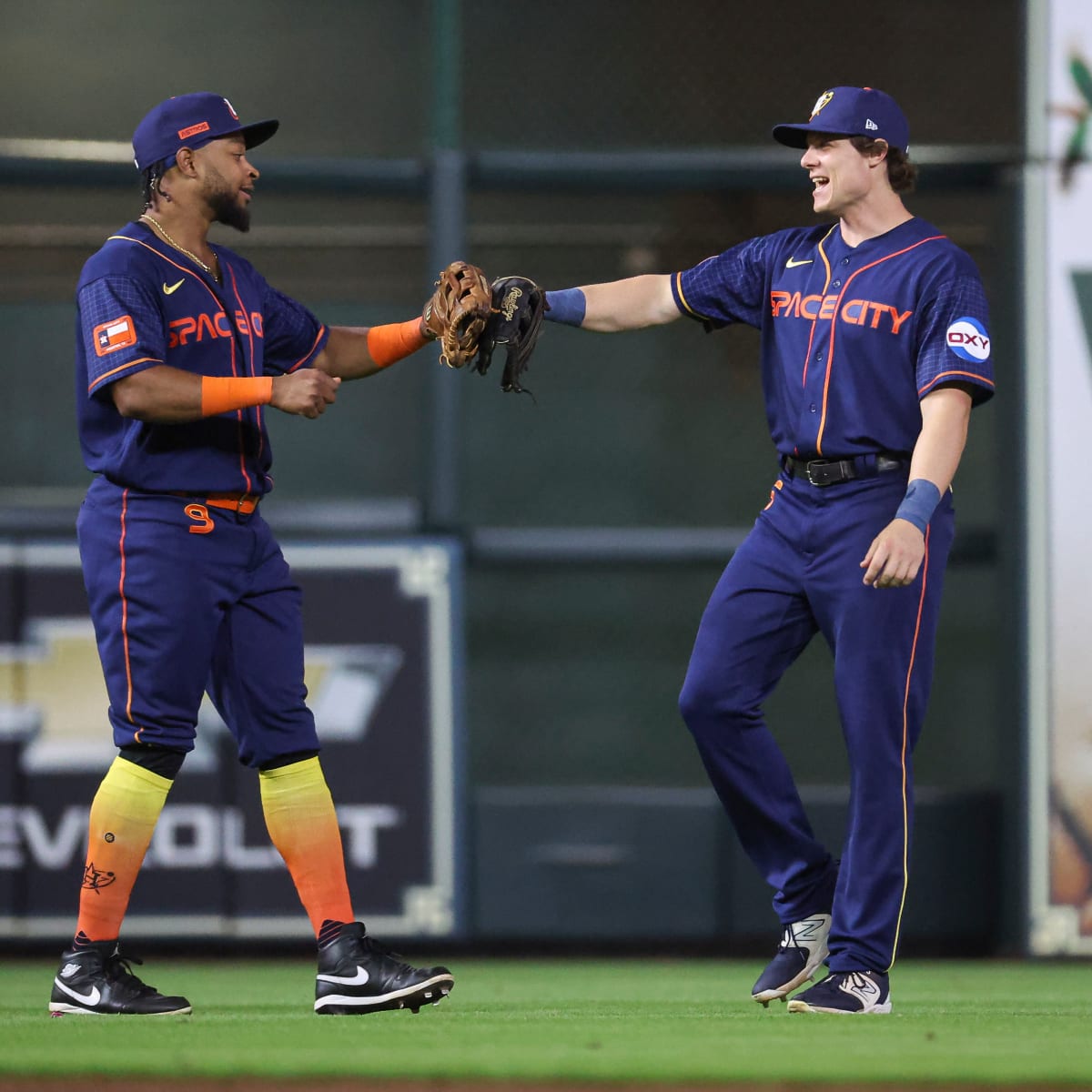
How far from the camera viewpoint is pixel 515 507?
651 centimetres

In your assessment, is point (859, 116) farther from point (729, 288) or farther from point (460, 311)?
point (460, 311)

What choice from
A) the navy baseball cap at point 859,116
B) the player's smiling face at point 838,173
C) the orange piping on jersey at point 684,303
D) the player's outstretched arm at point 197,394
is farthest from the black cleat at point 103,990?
the navy baseball cap at point 859,116

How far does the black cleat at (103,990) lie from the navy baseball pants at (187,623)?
44cm

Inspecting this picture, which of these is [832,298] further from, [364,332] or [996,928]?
[996,928]

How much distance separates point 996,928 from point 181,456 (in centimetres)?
327

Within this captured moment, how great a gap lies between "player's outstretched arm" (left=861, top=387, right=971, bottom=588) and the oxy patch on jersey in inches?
3.0

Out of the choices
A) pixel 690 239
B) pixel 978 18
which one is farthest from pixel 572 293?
pixel 978 18

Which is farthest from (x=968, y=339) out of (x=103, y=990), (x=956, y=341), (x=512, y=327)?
(x=103, y=990)

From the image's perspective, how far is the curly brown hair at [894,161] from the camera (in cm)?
421

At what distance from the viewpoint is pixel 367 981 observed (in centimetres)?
394

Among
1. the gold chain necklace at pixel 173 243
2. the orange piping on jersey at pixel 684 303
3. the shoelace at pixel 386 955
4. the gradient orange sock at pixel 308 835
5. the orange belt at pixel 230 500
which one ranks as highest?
the gold chain necklace at pixel 173 243

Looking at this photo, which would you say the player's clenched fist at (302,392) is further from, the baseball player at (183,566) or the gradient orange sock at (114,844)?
the gradient orange sock at (114,844)

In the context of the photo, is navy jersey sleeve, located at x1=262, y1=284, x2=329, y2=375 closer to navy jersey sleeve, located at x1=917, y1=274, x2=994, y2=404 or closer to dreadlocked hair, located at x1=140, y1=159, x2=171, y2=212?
dreadlocked hair, located at x1=140, y1=159, x2=171, y2=212

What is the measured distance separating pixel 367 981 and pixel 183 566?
0.91 meters
